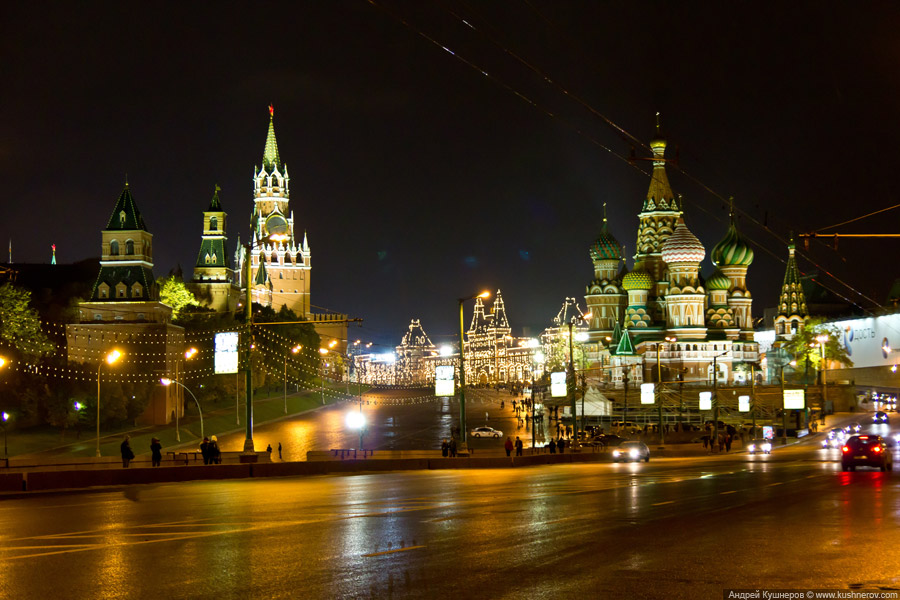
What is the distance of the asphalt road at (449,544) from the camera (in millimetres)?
10406

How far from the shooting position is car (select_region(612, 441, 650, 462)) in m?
51.2

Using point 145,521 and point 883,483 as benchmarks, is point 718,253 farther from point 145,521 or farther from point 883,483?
point 145,521

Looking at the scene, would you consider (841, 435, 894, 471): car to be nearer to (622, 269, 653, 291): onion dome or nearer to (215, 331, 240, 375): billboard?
(215, 331, 240, 375): billboard

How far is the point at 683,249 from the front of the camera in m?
123

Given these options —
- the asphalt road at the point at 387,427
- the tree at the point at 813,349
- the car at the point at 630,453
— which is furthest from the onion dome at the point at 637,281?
the car at the point at 630,453

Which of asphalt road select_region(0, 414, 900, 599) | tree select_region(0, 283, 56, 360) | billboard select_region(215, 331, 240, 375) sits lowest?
asphalt road select_region(0, 414, 900, 599)

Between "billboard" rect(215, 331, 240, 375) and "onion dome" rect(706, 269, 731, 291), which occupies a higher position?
"onion dome" rect(706, 269, 731, 291)

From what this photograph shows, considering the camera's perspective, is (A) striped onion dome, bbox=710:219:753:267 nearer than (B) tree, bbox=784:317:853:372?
No

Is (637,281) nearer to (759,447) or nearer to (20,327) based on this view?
(759,447)

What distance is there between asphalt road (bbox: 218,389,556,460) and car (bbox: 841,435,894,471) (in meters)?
34.2

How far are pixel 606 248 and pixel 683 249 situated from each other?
61.0ft

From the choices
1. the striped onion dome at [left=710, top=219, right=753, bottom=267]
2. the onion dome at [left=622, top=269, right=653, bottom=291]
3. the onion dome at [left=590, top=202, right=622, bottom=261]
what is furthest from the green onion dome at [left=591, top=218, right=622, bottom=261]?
the striped onion dome at [left=710, top=219, right=753, bottom=267]

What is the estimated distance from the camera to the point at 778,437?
293 feet

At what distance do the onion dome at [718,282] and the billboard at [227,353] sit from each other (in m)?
95.7
